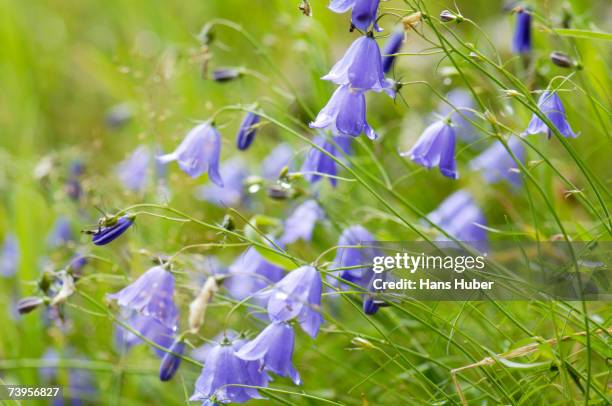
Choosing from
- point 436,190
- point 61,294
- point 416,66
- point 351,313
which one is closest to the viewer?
point 61,294

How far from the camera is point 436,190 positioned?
3.80m

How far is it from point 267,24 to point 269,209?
2.17m

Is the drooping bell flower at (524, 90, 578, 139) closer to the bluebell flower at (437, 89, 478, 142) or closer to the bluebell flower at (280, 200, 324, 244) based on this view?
the bluebell flower at (280, 200, 324, 244)

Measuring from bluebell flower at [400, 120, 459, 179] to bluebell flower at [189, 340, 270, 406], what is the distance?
0.66 meters

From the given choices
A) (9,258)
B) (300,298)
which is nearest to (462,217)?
(300,298)

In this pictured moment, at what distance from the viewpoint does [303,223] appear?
8.68 feet

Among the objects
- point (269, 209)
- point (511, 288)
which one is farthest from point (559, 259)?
point (269, 209)

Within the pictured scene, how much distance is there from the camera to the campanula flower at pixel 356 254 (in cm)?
221

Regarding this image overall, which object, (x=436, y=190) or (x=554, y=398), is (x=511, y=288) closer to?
(x=554, y=398)

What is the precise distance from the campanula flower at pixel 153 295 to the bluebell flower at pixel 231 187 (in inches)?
63.1

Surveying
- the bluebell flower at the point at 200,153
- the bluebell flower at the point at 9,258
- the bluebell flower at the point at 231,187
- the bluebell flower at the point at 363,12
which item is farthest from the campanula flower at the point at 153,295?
the bluebell flower at the point at 9,258

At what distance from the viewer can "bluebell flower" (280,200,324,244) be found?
2.62 meters

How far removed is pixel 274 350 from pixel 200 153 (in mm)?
721

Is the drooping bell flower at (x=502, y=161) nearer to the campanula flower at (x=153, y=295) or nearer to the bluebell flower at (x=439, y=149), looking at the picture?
the bluebell flower at (x=439, y=149)
